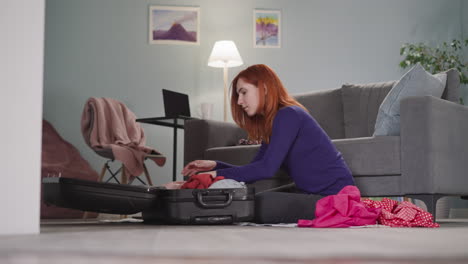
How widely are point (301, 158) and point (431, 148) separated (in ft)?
1.93

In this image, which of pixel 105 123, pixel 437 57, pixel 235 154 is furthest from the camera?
pixel 437 57

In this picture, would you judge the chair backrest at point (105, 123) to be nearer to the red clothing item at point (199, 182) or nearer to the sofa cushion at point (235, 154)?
the sofa cushion at point (235, 154)

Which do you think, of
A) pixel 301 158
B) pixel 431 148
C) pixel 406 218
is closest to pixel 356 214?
pixel 406 218

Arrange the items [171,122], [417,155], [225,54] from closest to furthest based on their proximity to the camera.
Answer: [417,155] < [171,122] < [225,54]

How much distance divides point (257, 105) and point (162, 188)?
1.70 ft

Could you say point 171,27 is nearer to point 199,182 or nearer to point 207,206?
point 199,182

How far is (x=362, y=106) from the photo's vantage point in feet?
11.3

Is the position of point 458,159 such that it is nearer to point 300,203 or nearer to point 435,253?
point 300,203

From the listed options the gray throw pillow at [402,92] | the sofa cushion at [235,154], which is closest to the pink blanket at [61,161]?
the sofa cushion at [235,154]

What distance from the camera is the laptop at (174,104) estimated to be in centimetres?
404

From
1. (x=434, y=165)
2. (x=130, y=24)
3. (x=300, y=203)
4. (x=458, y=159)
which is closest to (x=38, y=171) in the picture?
(x=300, y=203)

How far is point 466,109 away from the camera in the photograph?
2609 mm

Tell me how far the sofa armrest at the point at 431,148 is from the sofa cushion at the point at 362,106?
86 centimetres

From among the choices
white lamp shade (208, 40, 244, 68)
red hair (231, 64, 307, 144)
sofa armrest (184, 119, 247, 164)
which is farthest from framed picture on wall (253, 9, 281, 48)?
red hair (231, 64, 307, 144)
